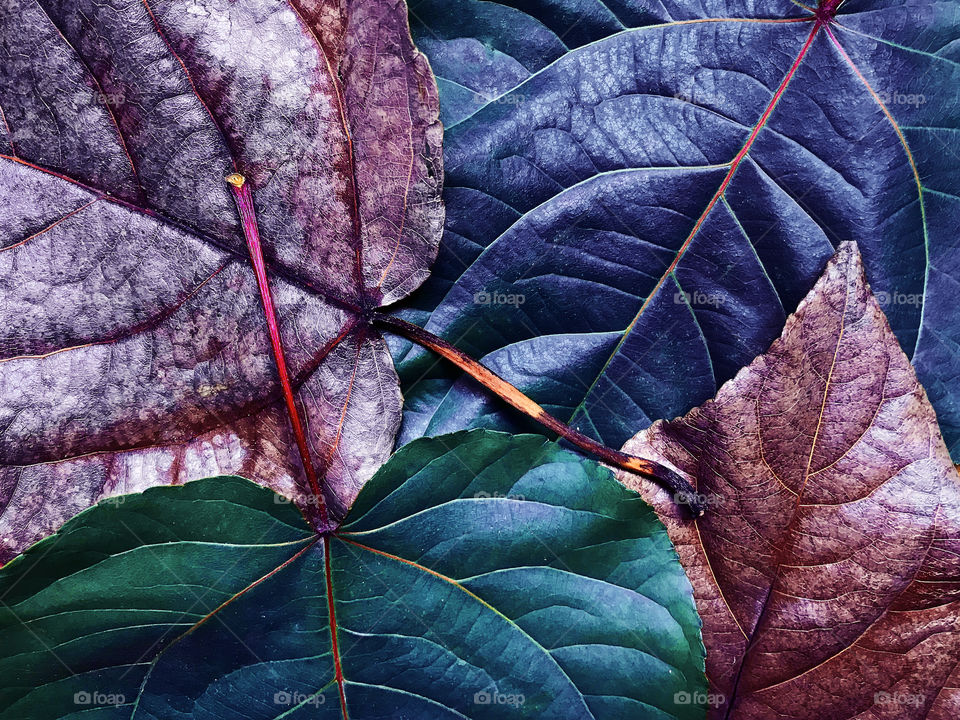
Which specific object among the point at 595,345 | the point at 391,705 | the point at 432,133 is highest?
the point at 432,133

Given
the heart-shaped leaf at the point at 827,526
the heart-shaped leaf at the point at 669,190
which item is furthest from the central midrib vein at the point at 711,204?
the heart-shaped leaf at the point at 827,526

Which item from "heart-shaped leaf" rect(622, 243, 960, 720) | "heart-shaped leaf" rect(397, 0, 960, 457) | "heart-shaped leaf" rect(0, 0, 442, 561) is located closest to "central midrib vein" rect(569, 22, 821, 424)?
"heart-shaped leaf" rect(397, 0, 960, 457)

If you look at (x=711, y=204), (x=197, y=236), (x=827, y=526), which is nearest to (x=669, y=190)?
(x=711, y=204)

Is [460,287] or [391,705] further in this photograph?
[460,287]

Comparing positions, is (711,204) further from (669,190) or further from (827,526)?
(827,526)

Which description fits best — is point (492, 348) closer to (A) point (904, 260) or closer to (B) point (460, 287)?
(B) point (460, 287)

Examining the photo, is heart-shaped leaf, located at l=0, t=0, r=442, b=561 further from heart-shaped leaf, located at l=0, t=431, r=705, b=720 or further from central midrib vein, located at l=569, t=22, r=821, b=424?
central midrib vein, located at l=569, t=22, r=821, b=424

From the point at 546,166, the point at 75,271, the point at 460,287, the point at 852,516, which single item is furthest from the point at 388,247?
the point at 852,516
